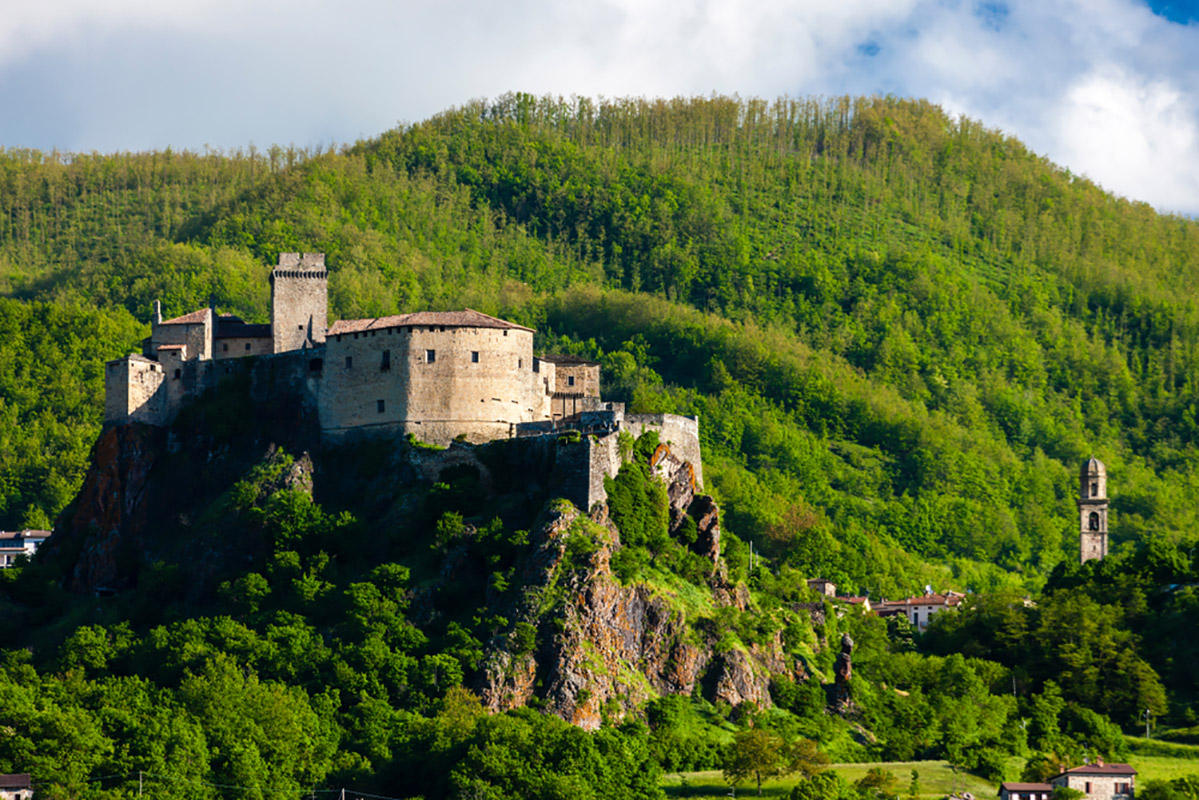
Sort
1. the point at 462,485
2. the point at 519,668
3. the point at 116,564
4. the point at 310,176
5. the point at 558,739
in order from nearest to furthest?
the point at 558,739
the point at 519,668
the point at 462,485
the point at 116,564
the point at 310,176

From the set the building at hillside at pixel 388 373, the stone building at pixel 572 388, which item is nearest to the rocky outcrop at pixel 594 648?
the building at hillside at pixel 388 373

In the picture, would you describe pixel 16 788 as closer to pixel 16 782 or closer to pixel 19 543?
pixel 16 782

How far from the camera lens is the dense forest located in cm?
8325

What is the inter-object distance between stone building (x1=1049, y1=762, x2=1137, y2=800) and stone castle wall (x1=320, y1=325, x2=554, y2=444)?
3267cm

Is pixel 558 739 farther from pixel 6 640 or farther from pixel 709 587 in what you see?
pixel 6 640

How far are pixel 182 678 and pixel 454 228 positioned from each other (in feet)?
351

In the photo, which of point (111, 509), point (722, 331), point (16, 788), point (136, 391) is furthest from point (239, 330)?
point (722, 331)

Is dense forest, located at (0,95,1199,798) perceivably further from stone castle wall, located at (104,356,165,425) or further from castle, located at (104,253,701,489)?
stone castle wall, located at (104,356,165,425)

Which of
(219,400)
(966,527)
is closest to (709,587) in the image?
(219,400)

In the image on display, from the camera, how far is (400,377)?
96750mm

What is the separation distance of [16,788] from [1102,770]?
48906 millimetres

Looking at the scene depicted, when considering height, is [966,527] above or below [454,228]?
below

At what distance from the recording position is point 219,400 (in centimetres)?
10262

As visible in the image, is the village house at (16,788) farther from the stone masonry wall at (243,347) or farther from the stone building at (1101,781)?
the stone building at (1101,781)
